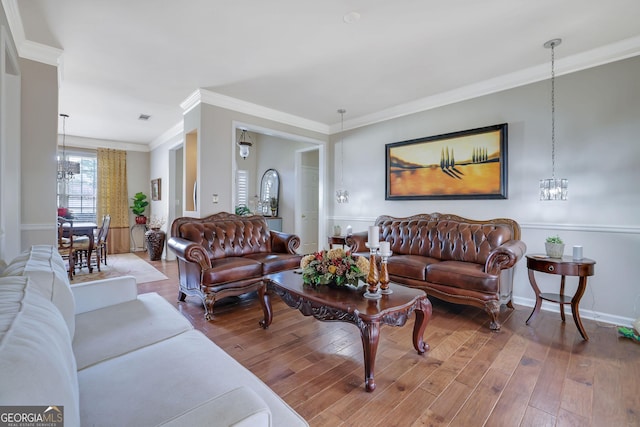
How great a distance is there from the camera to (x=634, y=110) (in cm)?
277

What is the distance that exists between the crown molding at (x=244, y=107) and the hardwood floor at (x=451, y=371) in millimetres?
2866

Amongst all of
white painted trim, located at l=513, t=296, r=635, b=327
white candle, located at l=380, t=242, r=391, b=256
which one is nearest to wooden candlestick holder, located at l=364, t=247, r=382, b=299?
white candle, located at l=380, t=242, r=391, b=256

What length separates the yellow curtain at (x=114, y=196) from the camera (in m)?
6.89

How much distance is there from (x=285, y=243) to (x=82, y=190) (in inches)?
233

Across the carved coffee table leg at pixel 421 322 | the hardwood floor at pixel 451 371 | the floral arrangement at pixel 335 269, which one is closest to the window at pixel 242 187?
the hardwood floor at pixel 451 371

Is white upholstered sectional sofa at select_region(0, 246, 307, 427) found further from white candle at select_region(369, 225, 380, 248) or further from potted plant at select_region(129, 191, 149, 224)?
potted plant at select_region(129, 191, 149, 224)

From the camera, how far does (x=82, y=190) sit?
684 cm

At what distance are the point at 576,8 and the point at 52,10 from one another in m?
4.22

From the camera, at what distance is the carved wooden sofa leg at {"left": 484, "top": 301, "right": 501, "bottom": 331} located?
105 inches

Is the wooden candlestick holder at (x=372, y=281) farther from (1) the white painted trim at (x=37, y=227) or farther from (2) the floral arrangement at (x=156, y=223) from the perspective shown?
(2) the floral arrangement at (x=156, y=223)

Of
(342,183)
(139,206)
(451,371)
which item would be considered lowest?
(451,371)

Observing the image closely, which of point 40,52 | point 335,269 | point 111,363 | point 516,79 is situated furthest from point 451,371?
point 40,52

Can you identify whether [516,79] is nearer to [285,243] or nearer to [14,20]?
[285,243]

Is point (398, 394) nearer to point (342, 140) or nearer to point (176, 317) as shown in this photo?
point (176, 317)
